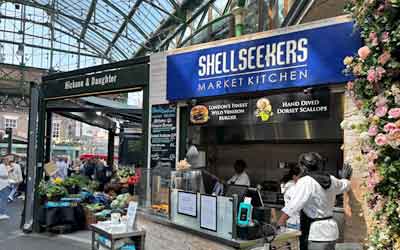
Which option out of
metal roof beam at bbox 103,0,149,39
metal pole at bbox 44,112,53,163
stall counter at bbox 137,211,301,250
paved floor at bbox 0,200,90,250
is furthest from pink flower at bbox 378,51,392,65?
metal roof beam at bbox 103,0,149,39

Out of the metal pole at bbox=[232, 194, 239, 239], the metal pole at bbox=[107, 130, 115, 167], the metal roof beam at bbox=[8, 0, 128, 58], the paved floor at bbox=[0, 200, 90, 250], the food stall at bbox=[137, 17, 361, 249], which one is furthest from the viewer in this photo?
the metal roof beam at bbox=[8, 0, 128, 58]

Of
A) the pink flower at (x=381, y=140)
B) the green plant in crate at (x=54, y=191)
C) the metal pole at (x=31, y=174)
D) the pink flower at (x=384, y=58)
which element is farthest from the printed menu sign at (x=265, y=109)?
the metal pole at (x=31, y=174)

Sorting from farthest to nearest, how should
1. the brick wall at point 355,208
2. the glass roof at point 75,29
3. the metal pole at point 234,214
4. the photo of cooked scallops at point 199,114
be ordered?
the glass roof at point 75,29, the photo of cooked scallops at point 199,114, the brick wall at point 355,208, the metal pole at point 234,214

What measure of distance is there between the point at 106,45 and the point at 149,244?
22.8 m

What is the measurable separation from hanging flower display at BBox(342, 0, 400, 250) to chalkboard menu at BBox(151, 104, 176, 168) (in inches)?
126

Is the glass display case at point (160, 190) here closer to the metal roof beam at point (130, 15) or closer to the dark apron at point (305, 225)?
the dark apron at point (305, 225)

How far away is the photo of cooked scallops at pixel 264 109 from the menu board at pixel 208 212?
5.10 ft

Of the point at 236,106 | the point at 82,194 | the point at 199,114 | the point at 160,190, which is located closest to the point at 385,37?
the point at 236,106

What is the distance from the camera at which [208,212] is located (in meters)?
3.67

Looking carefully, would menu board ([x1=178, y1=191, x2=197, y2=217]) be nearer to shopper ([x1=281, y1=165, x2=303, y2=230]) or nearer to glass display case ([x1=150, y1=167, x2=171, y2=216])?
glass display case ([x1=150, y1=167, x2=171, y2=216])

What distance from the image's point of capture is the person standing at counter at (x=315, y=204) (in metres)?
3.43

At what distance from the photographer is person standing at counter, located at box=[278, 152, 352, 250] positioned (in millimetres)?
3432

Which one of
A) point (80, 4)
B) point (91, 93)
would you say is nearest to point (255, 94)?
point (91, 93)

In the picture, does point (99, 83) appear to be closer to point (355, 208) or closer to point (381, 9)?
point (355, 208)
